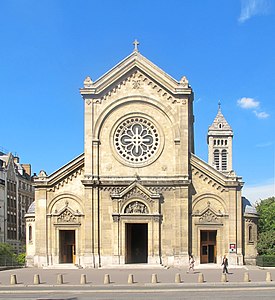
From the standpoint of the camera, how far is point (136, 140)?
2349 inches

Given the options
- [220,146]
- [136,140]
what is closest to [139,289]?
[136,140]

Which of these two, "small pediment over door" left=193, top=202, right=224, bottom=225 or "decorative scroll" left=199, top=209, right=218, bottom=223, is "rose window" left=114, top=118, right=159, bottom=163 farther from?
"decorative scroll" left=199, top=209, right=218, bottom=223

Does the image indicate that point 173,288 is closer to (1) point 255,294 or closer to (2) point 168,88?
(1) point 255,294

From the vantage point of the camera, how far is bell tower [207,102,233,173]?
114m

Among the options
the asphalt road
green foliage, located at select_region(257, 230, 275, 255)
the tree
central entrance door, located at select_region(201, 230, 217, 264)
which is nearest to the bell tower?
the tree

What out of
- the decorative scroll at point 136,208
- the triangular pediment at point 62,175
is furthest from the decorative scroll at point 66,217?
the decorative scroll at point 136,208

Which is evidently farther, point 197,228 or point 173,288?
point 197,228

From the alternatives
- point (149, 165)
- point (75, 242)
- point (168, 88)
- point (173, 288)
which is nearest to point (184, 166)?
point (149, 165)

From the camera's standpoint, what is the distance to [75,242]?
194 feet

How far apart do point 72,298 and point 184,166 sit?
29651mm

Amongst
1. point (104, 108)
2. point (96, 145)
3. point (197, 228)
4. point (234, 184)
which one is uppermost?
point (104, 108)

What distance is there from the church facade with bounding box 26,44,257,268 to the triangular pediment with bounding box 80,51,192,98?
0.10m

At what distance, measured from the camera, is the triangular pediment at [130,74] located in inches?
2315

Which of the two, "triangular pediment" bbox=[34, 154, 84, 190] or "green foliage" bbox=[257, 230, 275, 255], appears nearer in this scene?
"triangular pediment" bbox=[34, 154, 84, 190]
